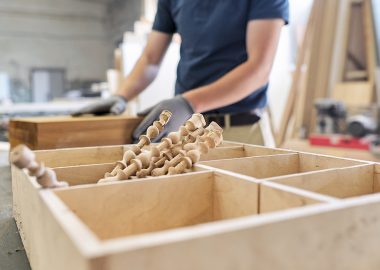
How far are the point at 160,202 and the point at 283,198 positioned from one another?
0.25 metres

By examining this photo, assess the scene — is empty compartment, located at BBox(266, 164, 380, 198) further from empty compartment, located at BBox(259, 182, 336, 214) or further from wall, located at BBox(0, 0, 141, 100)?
wall, located at BBox(0, 0, 141, 100)

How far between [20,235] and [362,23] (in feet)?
12.9

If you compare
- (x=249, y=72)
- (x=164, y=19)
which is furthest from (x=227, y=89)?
(x=164, y=19)

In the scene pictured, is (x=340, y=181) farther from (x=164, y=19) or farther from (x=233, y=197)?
(x=164, y=19)

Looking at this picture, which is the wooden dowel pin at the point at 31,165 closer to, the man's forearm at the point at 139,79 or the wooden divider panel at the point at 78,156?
the wooden divider panel at the point at 78,156

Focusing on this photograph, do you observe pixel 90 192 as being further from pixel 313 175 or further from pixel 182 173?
pixel 313 175

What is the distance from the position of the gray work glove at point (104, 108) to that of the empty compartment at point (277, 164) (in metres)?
0.99

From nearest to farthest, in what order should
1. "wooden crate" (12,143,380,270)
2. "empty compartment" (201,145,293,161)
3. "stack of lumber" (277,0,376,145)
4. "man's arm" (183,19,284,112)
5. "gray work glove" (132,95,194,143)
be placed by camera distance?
"wooden crate" (12,143,380,270) < "empty compartment" (201,145,293,161) < "gray work glove" (132,95,194,143) < "man's arm" (183,19,284,112) < "stack of lumber" (277,0,376,145)

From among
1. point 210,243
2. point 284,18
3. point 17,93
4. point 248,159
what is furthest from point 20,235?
point 17,93

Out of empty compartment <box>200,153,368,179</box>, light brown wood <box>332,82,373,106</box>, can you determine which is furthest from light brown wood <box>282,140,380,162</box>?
empty compartment <box>200,153,368,179</box>

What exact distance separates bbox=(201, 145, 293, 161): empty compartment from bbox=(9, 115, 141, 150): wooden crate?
553mm

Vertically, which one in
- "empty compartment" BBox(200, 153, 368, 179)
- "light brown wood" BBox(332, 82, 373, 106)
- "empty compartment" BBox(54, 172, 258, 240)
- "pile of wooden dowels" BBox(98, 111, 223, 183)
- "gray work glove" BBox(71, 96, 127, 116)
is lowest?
"empty compartment" BBox(54, 172, 258, 240)

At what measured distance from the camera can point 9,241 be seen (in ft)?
3.04

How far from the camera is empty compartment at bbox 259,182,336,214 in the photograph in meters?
0.60
